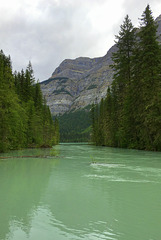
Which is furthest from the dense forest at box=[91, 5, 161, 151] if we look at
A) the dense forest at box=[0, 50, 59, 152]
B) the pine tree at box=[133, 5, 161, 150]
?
the dense forest at box=[0, 50, 59, 152]

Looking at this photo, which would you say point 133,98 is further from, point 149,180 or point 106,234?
point 106,234

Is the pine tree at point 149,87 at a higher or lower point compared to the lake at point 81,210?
higher

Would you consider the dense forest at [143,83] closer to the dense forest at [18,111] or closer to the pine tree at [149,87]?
the pine tree at [149,87]

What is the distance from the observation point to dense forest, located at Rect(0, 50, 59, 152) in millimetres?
22844

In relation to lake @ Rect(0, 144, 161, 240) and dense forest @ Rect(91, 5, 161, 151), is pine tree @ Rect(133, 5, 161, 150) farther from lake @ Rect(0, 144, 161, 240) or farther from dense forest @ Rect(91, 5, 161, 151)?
lake @ Rect(0, 144, 161, 240)

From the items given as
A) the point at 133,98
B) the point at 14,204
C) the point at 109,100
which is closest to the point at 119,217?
the point at 14,204

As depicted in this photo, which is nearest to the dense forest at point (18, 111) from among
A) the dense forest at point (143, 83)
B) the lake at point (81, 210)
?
the dense forest at point (143, 83)

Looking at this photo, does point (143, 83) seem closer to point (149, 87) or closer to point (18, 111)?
point (149, 87)

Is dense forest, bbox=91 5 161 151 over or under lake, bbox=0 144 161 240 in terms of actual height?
over

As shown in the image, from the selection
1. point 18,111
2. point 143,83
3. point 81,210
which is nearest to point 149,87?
point 143,83

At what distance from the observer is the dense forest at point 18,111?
2284 centimetres

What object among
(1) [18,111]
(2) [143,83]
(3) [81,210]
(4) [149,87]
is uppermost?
(2) [143,83]

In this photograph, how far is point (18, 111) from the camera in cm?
2933

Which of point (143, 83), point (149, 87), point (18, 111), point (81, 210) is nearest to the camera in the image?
point (81, 210)
